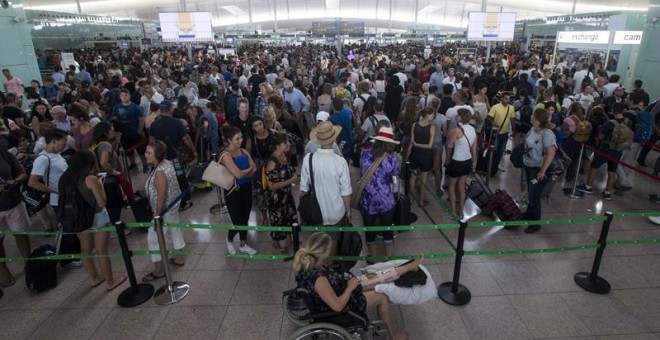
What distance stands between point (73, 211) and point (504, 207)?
5.25 meters

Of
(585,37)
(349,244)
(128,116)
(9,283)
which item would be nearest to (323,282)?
(349,244)

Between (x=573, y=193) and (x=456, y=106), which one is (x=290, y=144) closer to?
(x=456, y=106)

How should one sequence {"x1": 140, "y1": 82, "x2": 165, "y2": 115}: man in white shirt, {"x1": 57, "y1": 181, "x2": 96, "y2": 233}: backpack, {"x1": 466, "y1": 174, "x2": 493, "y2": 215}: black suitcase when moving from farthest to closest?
{"x1": 140, "y1": 82, "x2": 165, "y2": 115}: man in white shirt
{"x1": 466, "y1": 174, "x2": 493, "y2": 215}: black suitcase
{"x1": 57, "y1": 181, "x2": 96, "y2": 233}: backpack

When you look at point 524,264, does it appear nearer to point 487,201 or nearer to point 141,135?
point 487,201

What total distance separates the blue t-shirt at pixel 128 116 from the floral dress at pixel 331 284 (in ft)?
18.3

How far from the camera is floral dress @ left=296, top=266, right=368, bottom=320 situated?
277 cm

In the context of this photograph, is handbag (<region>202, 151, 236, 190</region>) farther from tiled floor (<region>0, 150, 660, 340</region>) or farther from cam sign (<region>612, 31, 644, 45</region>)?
cam sign (<region>612, 31, 644, 45</region>)

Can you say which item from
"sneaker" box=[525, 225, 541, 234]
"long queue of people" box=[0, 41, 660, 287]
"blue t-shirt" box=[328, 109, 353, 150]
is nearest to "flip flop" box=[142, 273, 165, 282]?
"long queue of people" box=[0, 41, 660, 287]

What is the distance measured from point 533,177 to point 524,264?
1309mm

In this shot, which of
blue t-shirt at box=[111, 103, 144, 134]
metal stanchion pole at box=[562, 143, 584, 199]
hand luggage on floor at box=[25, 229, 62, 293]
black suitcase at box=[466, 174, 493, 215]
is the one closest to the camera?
hand luggage on floor at box=[25, 229, 62, 293]

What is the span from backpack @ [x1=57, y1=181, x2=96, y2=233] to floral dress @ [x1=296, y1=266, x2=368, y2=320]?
2354 millimetres

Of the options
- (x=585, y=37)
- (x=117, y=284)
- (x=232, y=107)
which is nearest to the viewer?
(x=117, y=284)

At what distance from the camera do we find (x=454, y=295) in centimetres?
386

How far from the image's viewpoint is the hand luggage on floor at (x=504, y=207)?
5465 millimetres
